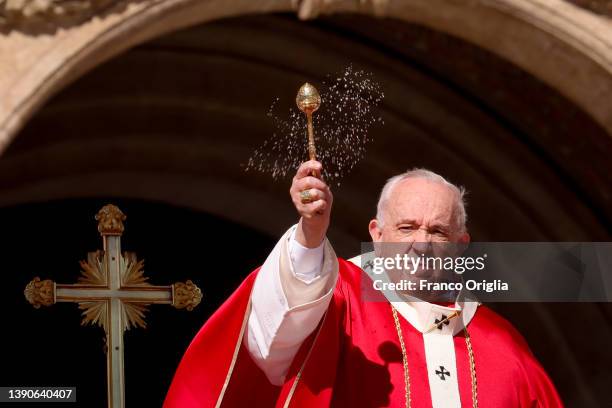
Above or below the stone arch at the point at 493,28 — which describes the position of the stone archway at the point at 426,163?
above

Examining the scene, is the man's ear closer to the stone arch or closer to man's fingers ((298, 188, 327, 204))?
man's fingers ((298, 188, 327, 204))

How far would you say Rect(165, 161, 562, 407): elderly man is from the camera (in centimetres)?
534

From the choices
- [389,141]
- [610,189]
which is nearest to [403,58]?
[389,141]

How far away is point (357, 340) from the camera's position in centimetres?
558

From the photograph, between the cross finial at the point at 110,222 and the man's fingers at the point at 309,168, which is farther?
the cross finial at the point at 110,222

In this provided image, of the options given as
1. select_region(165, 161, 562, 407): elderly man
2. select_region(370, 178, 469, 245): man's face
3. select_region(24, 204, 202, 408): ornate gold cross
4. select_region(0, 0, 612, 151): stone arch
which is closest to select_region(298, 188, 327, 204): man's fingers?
select_region(165, 161, 562, 407): elderly man

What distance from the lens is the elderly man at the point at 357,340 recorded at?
534cm

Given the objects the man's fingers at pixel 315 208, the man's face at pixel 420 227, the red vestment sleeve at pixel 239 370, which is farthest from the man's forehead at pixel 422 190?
the man's fingers at pixel 315 208

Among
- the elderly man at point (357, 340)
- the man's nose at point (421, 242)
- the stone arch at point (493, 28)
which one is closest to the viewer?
the elderly man at point (357, 340)

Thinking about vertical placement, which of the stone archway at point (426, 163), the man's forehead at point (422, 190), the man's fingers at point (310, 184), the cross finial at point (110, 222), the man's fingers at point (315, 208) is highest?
the stone archway at point (426, 163)

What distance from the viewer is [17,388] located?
7758mm

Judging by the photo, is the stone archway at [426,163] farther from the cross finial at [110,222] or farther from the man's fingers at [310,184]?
the man's fingers at [310,184]

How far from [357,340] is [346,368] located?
0.11 metres

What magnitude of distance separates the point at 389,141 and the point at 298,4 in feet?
5.70
